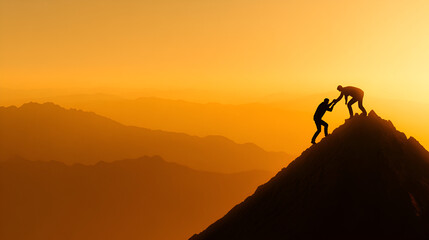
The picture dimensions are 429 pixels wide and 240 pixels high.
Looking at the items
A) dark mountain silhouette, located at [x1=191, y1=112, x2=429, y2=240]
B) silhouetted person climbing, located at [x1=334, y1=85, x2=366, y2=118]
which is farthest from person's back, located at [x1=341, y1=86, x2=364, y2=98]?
dark mountain silhouette, located at [x1=191, y1=112, x2=429, y2=240]

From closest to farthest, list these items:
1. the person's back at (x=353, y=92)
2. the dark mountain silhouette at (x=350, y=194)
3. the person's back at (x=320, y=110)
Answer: the dark mountain silhouette at (x=350, y=194) → the person's back at (x=353, y=92) → the person's back at (x=320, y=110)

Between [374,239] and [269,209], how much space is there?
588cm

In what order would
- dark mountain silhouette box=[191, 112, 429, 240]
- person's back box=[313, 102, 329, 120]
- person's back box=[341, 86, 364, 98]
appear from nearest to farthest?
1. dark mountain silhouette box=[191, 112, 429, 240]
2. person's back box=[341, 86, 364, 98]
3. person's back box=[313, 102, 329, 120]

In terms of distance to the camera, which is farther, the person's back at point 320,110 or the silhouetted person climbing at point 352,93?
the person's back at point 320,110

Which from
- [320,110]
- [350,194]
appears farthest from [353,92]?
[350,194]

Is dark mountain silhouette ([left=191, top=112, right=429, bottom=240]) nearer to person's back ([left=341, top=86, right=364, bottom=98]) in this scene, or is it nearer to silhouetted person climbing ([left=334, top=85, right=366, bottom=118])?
silhouetted person climbing ([left=334, top=85, right=366, bottom=118])

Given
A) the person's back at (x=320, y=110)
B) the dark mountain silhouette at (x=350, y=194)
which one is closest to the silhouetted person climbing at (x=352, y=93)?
the person's back at (x=320, y=110)

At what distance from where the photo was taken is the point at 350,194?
19.8 metres

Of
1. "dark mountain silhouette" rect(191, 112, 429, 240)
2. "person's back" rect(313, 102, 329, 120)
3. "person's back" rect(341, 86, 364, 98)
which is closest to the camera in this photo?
"dark mountain silhouette" rect(191, 112, 429, 240)

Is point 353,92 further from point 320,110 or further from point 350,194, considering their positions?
point 350,194

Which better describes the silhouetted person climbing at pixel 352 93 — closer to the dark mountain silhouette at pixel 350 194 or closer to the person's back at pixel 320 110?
the person's back at pixel 320 110

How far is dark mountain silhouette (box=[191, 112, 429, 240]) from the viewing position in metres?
18.8

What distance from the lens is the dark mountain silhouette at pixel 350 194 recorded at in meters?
18.8

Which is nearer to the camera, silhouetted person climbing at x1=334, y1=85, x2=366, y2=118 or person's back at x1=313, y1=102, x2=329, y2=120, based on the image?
silhouetted person climbing at x1=334, y1=85, x2=366, y2=118
